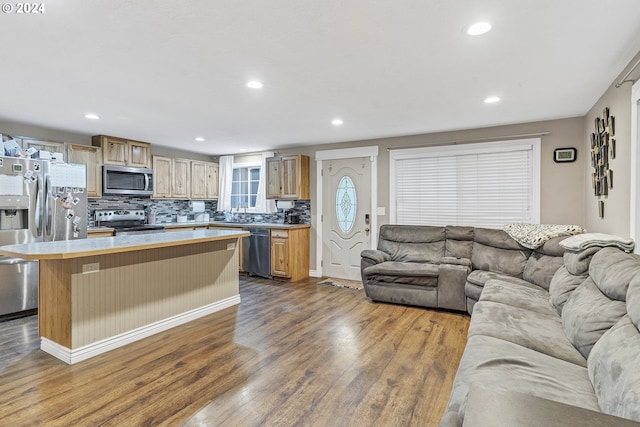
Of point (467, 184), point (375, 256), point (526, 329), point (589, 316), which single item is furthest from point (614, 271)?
point (467, 184)

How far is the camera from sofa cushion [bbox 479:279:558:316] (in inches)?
103

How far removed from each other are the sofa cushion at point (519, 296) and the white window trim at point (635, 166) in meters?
0.74

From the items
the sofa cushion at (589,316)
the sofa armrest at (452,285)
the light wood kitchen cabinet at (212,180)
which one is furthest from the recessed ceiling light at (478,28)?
the light wood kitchen cabinet at (212,180)

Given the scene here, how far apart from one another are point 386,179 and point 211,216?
12.8 ft

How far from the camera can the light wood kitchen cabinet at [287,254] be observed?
549 cm

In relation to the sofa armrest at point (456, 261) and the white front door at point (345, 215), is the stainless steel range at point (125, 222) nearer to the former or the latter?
the white front door at point (345, 215)

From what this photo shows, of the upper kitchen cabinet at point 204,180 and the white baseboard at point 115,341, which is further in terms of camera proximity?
the upper kitchen cabinet at point 204,180

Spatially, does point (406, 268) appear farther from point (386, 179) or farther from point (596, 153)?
point (596, 153)

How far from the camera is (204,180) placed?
6605mm

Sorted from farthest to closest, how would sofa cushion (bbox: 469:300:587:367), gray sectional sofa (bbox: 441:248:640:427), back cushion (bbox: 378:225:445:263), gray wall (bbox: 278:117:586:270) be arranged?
1. back cushion (bbox: 378:225:445:263)
2. gray wall (bbox: 278:117:586:270)
3. sofa cushion (bbox: 469:300:587:367)
4. gray sectional sofa (bbox: 441:248:640:427)

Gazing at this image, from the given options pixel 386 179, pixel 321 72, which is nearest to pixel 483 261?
pixel 386 179

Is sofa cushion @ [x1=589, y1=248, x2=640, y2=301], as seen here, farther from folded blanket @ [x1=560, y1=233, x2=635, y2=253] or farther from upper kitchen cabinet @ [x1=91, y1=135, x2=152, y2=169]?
upper kitchen cabinet @ [x1=91, y1=135, x2=152, y2=169]

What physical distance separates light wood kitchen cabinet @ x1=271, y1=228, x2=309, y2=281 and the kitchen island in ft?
5.68

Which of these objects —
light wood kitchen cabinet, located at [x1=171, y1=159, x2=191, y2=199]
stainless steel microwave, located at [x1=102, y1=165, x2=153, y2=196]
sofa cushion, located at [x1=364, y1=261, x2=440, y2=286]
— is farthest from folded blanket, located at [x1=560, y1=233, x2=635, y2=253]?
light wood kitchen cabinet, located at [x1=171, y1=159, x2=191, y2=199]
